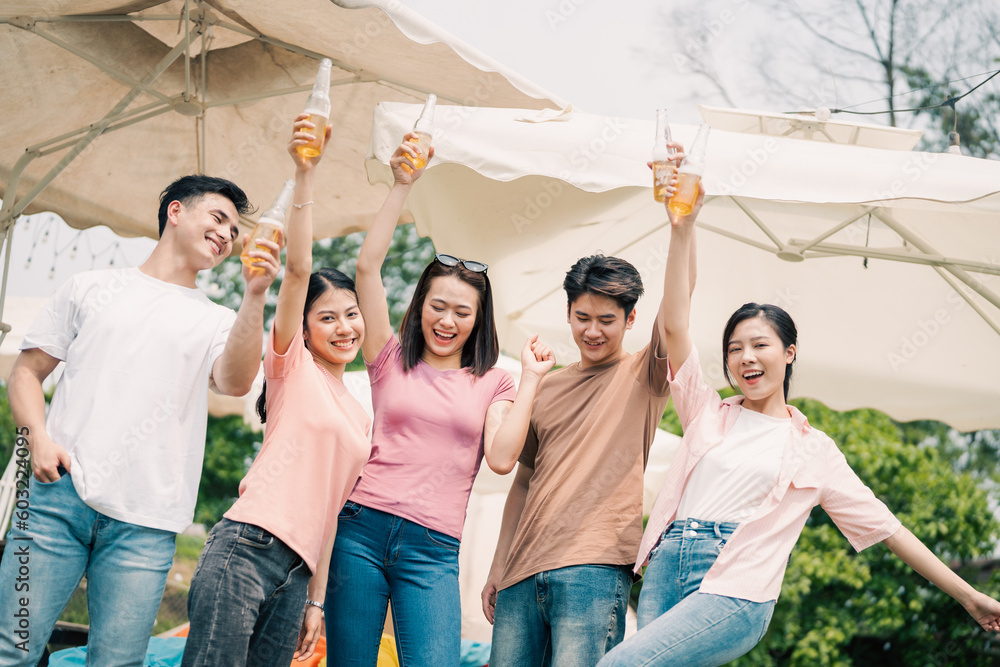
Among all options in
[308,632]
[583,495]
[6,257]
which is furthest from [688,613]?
[6,257]

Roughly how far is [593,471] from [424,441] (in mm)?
507

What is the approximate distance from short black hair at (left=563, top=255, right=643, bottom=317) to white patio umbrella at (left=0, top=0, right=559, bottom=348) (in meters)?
1.18

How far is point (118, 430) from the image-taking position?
2.22 m

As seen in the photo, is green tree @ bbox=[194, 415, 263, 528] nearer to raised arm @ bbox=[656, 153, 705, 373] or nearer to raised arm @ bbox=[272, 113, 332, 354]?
raised arm @ bbox=[272, 113, 332, 354]

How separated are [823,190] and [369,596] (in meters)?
1.86

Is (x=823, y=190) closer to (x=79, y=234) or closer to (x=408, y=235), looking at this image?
(x=79, y=234)

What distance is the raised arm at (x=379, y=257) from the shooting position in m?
2.51

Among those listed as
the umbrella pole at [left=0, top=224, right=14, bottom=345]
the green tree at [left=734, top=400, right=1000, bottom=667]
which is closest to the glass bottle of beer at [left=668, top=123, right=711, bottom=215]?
the umbrella pole at [left=0, top=224, right=14, bottom=345]

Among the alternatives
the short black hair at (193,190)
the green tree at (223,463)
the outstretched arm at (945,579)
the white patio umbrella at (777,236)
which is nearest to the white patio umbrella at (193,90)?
the white patio umbrella at (777,236)

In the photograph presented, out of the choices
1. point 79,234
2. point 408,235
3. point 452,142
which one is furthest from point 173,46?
point 408,235

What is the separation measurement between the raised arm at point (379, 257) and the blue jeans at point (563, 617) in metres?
0.86

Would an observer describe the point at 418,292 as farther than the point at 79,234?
No

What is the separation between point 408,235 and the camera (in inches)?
747

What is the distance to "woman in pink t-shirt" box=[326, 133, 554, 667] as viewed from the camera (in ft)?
7.61
